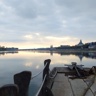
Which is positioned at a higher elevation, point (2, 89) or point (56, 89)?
point (2, 89)

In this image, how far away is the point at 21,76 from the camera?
363 cm

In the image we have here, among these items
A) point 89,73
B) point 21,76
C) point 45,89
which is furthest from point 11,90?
point 89,73

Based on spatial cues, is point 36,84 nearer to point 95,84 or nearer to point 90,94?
point 95,84

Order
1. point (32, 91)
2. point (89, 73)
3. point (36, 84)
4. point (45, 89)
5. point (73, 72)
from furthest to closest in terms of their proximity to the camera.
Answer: point (36, 84) → point (32, 91) → point (73, 72) → point (89, 73) → point (45, 89)

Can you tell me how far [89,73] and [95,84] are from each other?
3.49 m

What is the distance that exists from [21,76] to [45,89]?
2575mm

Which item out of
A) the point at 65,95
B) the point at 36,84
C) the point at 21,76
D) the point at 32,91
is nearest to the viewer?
the point at 21,76

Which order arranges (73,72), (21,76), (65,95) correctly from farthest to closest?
(73,72) < (65,95) < (21,76)

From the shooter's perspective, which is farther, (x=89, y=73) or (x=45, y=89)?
(x=89, y=73)

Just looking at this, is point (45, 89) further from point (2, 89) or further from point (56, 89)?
point (2, 89)

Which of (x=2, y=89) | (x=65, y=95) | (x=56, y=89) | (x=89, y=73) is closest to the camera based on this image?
(x=2, y=89)

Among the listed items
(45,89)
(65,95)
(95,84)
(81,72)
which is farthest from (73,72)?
(45,89)

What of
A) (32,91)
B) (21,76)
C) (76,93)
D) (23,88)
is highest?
(21,76)

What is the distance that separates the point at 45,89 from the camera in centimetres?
605
